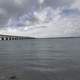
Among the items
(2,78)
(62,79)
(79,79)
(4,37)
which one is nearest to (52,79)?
(62,79)

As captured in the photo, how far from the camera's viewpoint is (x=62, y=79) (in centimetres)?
1253

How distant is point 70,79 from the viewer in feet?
41.2

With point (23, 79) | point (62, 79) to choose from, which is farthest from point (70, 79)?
point (23, 79)

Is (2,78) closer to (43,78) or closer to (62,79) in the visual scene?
(43,78)

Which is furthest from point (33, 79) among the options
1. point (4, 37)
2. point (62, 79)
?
point (4, 37)

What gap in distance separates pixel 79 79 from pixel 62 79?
115 cm

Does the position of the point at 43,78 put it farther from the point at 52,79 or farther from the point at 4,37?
the point at 4,37

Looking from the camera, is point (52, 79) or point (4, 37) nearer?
point (52, 79)

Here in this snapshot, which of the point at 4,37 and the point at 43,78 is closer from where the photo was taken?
the point at 43,78

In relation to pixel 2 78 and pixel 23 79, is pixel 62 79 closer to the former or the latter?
pixel 23 79

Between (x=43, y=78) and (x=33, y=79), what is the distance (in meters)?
0.78

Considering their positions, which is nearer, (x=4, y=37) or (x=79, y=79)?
(x=79, y=79)

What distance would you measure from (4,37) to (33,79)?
190 metres

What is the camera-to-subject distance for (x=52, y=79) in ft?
41.4
